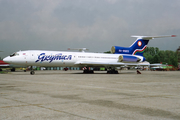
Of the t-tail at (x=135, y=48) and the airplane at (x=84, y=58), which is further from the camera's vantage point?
the t-tail at (x=135, y=48)

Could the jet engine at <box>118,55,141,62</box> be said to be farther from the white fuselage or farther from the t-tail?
the white fuselage

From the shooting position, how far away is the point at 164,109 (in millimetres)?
6465

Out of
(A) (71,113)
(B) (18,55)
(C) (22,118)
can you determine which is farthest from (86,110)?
(B) (18,55)

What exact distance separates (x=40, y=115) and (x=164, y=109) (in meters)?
3.69

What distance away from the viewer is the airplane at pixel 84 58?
31034 millimetres

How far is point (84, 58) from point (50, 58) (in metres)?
6.37

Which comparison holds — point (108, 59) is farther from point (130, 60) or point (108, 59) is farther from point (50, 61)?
point (50, 61)

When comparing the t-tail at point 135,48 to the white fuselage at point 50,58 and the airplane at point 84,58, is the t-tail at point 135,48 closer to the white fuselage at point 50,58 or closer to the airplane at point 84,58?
the airplane at point 84,58

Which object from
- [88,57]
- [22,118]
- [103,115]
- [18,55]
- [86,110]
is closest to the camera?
[22,118]

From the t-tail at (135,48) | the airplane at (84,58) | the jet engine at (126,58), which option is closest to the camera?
the airplane at (84,58)

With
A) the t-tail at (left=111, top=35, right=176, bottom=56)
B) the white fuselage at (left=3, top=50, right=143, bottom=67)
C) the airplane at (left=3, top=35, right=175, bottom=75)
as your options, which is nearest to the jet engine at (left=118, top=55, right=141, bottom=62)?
the airplane at (left=3, top=35, right=175, bottom=75)

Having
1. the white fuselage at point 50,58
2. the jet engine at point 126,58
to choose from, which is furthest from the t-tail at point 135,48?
the white fuselage at point 50,58

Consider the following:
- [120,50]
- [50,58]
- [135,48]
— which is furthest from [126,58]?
[50,58]

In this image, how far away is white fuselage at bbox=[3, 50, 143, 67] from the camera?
30678 mm
